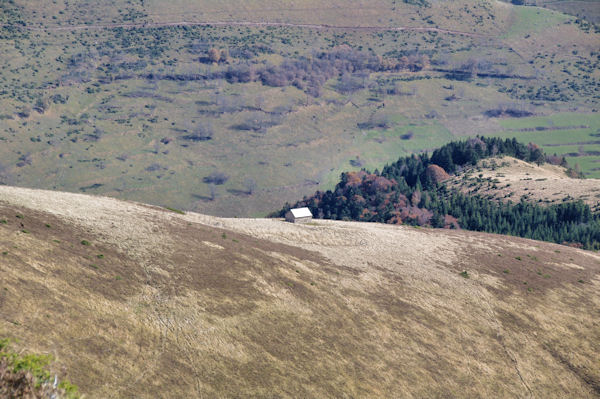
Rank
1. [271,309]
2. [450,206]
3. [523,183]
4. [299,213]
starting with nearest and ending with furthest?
1. [271,309]
2. [299,213]
3. [450,206]
4. [523,183]

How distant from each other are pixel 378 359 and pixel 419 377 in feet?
13.4

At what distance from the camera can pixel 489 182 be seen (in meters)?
166

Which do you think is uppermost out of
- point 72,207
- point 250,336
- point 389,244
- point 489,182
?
point 72,207

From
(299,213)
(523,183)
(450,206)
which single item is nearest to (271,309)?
(299,213)

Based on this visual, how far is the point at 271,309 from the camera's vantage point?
57.4 m

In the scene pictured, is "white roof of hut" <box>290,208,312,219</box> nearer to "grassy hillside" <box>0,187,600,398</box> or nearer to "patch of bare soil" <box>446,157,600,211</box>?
"grassy hillside" <box>0,187,600,398</box>

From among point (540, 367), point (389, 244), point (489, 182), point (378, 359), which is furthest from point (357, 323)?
point (489, 182)

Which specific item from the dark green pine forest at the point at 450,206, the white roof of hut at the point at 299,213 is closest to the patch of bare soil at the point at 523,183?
the dark green pine forest at the point at 450,206

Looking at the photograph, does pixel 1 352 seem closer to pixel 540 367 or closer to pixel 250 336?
pixel 250 336

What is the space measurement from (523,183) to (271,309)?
399 feet

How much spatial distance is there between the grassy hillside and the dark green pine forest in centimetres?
5042

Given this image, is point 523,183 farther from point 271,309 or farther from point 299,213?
point 271,309

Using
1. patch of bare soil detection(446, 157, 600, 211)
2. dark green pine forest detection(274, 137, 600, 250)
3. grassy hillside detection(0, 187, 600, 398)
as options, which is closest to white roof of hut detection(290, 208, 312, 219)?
grassy hillside detection(0, 187, 600, 398)

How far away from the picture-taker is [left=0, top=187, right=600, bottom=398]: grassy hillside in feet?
143
